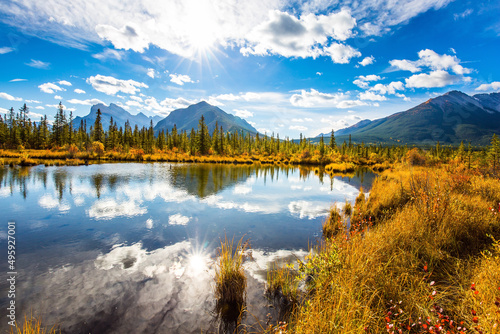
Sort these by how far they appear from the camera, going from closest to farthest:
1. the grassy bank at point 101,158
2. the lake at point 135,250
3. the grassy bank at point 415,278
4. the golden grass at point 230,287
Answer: the grassy bank at point 415,278 → the lake at point 135,250 → the golden grass at point 230,287 → the grassy bank at point 101,158

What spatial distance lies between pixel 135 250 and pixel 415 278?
26.9 feet

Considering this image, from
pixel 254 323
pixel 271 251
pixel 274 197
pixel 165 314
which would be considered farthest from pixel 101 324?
pixel 274 197

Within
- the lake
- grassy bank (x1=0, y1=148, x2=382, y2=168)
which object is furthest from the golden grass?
grassy bank (x1=0, y1=148, x2=382, y2=168)

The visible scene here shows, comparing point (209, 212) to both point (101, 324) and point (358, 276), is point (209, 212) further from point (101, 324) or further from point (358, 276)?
point (358, 276)

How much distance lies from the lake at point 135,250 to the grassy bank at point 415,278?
1.87 meters

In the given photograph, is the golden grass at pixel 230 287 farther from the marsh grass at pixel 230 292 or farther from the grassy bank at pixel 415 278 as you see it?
the grassy bank at pixel 415 278

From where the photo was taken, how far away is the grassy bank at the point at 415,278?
3.06 m

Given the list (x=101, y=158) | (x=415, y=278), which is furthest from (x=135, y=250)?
(x=101, y=158)

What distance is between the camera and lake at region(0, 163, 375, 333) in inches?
191

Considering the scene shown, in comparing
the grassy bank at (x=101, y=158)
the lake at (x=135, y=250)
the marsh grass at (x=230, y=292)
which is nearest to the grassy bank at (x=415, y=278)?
the marsh grass at (x=230, y=292)

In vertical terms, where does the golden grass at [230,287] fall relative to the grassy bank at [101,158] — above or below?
below

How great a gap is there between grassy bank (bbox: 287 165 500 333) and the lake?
1.87 meters

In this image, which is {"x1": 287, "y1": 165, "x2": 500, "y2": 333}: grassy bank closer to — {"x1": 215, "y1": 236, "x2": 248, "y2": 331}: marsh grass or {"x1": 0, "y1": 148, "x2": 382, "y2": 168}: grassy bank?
{"x1": 215, "y1": 236, "x2": 248, "y2": 331}: marsh grass

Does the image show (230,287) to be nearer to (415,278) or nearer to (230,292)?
(230,292)
